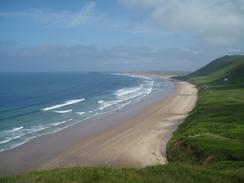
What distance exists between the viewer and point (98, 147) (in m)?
25.5

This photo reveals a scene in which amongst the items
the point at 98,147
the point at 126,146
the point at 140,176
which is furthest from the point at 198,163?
the point at 98,147

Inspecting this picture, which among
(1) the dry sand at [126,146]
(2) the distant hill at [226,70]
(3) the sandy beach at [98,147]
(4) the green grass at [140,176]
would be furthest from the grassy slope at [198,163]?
(2) the distant hill at [226,70]

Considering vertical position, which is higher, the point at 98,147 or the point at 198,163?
the point at 198,163

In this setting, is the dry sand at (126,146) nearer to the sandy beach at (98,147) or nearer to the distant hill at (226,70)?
the sandy beach at (98,147)

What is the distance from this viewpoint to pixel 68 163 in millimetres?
21188

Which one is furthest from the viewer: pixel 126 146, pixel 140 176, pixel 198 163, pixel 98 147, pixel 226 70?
pixel 226 70

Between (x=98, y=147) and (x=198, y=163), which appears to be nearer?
(x=198, y=163)

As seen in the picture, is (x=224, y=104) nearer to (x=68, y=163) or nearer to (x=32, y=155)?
(x=68, y=163)

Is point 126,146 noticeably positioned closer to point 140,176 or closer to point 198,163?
point 198,163

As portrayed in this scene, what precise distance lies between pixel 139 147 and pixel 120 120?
1323 cm

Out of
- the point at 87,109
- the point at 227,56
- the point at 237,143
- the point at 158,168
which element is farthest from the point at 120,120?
the point at 227,56

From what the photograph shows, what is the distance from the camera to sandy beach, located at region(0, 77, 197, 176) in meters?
21.0

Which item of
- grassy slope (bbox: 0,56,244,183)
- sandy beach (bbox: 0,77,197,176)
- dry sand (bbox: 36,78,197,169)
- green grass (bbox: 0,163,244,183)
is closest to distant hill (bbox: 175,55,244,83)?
grassy slope (bbox: 0,56,244,183)

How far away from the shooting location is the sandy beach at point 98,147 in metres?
21.0
